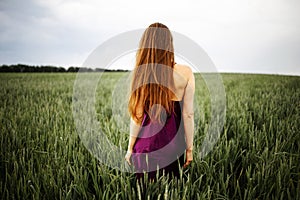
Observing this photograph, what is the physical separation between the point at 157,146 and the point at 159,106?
10.3 inches

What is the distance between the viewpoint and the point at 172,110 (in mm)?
1400

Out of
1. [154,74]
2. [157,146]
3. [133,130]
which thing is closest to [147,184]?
[157,146]

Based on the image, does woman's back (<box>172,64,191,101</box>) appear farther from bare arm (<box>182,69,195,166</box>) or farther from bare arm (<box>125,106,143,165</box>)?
bare arm (<box>125,106,143,165</box>)

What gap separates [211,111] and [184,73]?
1.96 m

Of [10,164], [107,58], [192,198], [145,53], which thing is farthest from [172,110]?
[10,164]

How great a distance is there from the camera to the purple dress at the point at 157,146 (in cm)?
139

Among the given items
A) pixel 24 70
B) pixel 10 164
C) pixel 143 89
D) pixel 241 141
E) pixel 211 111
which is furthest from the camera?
pixel 24 70

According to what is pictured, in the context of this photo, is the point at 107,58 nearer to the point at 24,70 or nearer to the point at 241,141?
the point at 241,141

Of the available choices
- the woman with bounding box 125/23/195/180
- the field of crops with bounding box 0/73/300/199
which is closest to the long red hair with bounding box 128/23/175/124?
the woman with bounding box 125/23/195/180

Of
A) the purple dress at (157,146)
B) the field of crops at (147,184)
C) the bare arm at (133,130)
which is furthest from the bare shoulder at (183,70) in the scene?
the field of crops at (147,184)

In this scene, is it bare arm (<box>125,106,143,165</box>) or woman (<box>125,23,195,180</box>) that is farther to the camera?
bare arm (<box>125,106,143,165</box>)

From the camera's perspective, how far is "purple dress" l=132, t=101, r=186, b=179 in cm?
139

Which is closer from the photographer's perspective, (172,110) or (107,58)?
A: (172,110)

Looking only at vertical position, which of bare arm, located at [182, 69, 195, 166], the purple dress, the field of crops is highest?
bare arm, located at [182, 69, 195, 166]
